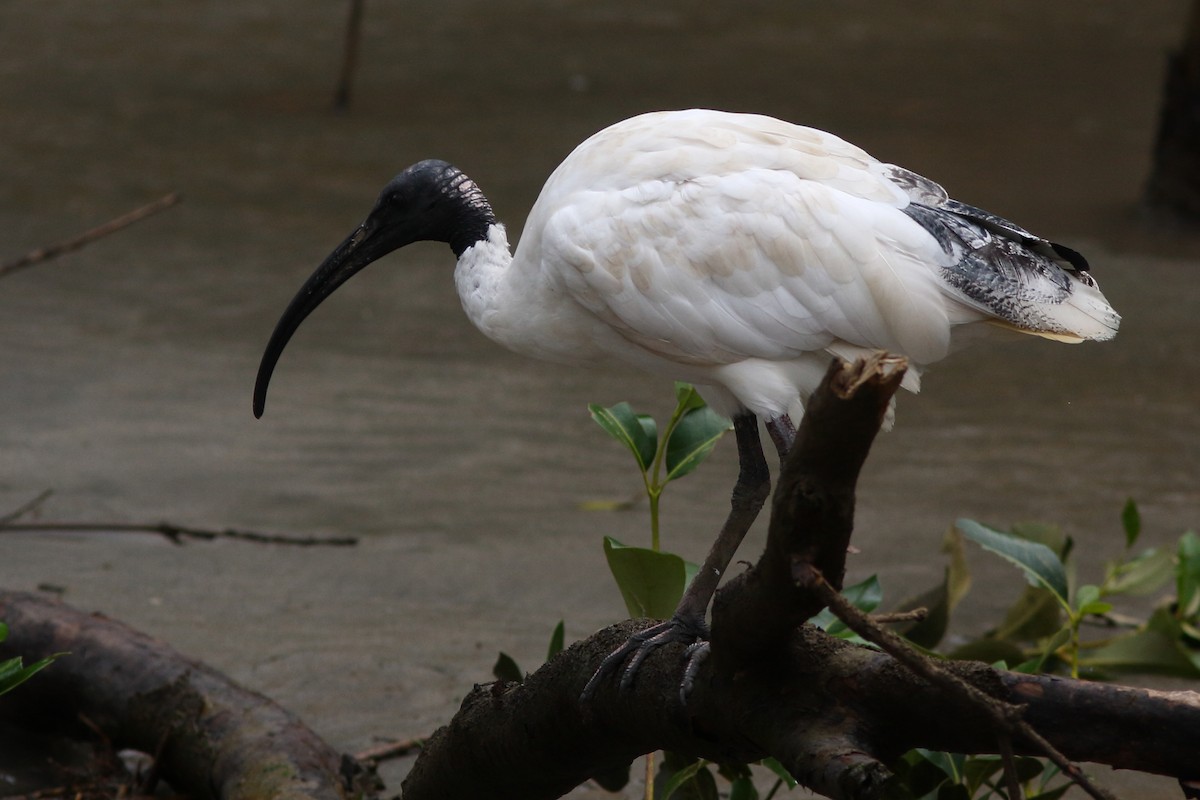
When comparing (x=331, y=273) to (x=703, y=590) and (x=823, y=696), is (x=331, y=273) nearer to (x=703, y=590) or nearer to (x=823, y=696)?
(x=703, y=590)

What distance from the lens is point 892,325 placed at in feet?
9.89

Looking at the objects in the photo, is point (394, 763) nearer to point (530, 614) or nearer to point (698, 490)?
point (530, 614)

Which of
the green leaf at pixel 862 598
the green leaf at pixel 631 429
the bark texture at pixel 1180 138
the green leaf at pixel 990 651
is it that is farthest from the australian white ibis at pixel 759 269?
the bark texture at pixel 1180 138

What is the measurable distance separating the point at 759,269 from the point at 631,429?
458 mm

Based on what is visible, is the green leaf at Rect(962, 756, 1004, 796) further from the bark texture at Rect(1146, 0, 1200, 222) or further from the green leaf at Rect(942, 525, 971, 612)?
the bark texture at Rect(1146, 0, 1200, 222)

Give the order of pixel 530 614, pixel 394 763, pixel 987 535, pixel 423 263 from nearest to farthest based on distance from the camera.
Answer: pixel 987 535 → pixel 394 763 → pixel 530 614 → pixel 423 263

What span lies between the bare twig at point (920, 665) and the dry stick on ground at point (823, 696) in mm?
18

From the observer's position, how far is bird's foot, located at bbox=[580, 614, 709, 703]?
2.49m

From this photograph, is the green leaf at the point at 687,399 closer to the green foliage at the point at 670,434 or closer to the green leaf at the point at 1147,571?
the green foliage at the point at 670,434

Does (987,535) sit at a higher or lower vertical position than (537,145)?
higher

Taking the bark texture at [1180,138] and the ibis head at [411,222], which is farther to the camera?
the bark texture at [1180,138]

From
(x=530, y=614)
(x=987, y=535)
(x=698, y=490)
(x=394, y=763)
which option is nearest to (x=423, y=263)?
(x=698, y=490)

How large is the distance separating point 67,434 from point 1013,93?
941 cm

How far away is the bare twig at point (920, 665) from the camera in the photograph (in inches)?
71.9
